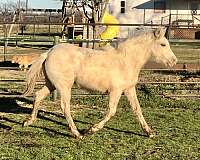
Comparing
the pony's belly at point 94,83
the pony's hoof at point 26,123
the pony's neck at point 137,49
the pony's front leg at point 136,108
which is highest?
the pony's neck at point 137,49

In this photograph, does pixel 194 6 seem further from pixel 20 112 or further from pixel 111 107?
pixel 111 107

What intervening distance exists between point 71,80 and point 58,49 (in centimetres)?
47

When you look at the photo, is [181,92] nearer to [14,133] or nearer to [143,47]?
[143,47]

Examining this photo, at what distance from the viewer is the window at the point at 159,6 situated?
127ft

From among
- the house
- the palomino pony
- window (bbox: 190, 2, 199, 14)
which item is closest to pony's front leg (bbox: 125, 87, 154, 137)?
the palomino pony

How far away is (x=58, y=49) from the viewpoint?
19.9ft

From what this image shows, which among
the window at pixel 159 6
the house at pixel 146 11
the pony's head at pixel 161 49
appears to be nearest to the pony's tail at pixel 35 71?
the pony's head at pixel 161 49

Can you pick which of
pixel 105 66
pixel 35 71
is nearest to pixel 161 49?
pixel 105 66

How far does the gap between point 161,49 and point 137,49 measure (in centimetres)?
33

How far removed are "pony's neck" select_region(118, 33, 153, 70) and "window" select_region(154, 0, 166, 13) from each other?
109ft

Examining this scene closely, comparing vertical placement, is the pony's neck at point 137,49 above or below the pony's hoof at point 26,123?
above

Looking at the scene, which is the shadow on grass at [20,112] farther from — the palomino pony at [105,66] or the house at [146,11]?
the house at [146,11]

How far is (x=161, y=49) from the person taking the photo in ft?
20.1

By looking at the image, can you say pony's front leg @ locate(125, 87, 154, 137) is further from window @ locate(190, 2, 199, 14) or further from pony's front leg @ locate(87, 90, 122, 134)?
window @ locate(190, 2, 199, 14)
